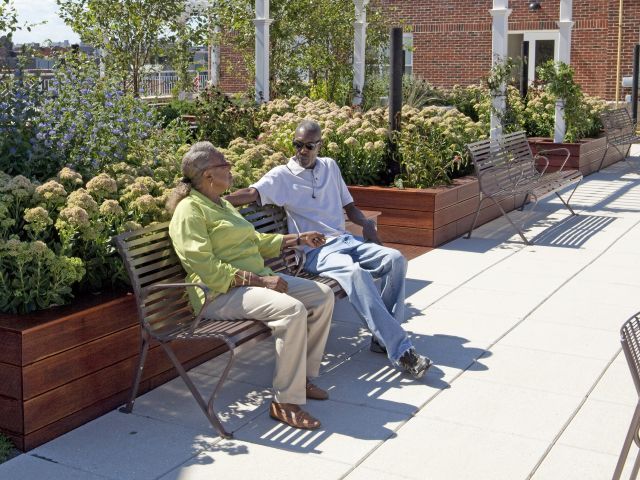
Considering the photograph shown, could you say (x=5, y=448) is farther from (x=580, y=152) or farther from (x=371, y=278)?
(x=580, y=152)

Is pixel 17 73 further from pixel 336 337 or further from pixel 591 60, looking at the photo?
pixel 591 60

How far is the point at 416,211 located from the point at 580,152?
543cm

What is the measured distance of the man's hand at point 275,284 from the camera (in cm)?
481

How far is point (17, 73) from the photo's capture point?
20.4 feet

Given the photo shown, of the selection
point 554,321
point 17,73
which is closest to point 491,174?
point 554,321

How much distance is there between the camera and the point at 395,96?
9.64 m

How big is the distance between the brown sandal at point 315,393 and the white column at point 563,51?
32.1 ft

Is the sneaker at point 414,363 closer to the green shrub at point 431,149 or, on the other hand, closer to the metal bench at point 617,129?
the green shrub at point 431,149

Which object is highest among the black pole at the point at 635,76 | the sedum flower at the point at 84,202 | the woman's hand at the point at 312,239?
the black pole at the point at 635,76

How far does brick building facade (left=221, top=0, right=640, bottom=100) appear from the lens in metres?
22.6

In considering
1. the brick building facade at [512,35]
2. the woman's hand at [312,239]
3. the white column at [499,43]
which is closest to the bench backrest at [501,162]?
the white column at [499,43]

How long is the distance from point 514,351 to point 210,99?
21.8 feet

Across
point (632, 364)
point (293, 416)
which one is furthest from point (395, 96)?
point (632, 364)

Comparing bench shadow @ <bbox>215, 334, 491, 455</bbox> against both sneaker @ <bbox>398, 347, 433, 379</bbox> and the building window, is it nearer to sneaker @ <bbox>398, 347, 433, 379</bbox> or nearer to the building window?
sneaker @ <bbox>398, 347, 433, 379</bbox>
